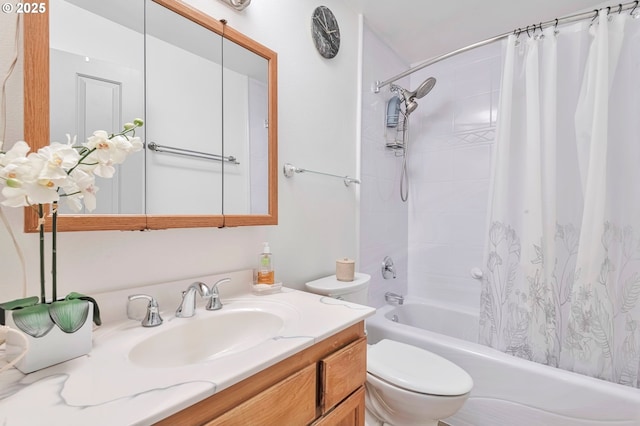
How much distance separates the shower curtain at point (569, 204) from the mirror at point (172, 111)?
4.06 feet

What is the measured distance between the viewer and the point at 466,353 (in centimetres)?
143

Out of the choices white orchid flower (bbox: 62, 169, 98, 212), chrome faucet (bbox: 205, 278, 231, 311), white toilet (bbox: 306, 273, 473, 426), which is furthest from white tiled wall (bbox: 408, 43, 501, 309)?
white orchid flower (bbox: 62, 169, 98, 212)

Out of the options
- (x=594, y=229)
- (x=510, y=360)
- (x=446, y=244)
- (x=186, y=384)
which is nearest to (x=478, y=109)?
(x=446, y=244)

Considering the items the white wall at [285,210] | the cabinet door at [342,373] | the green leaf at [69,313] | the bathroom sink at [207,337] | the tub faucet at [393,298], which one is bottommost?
the tub faucet at [393,298]

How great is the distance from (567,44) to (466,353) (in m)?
1.59

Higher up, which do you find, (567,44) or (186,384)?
(567,44)

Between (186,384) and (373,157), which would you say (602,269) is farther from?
(186,384)

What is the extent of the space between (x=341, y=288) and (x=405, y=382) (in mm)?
432

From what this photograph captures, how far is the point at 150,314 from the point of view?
0.79 m

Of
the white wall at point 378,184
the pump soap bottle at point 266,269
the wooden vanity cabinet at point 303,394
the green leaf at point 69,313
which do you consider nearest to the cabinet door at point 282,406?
the wooden vanity cabinet at point 303,394

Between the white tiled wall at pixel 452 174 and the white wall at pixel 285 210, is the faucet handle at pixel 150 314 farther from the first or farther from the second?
the white tiled wall at pixel 452 174

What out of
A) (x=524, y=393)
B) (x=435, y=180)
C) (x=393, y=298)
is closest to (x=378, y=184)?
(x=435, y=180)

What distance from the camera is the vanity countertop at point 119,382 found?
0.42 meters

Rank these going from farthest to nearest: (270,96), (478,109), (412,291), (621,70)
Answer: (412,291)
(478,109)
(621,70)
(270,96)
